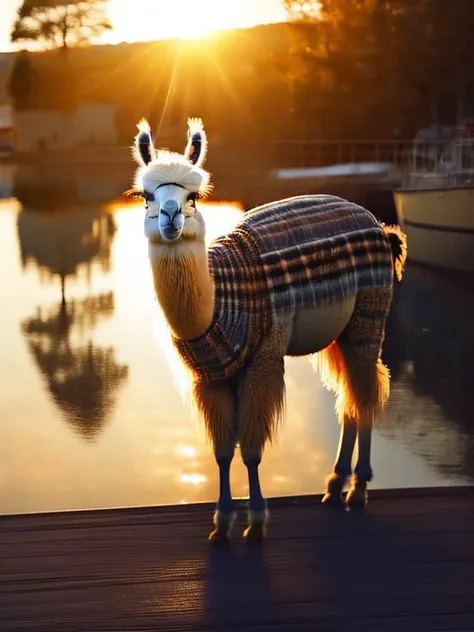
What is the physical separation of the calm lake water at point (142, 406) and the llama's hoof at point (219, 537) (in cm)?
51

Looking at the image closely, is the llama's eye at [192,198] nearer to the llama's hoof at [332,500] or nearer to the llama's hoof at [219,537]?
the llama's hoof at [219,537]

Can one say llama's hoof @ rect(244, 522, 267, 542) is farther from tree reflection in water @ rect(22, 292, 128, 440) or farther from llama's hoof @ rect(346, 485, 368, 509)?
tree reflection in water @ rect(22, 292, 128, 440)

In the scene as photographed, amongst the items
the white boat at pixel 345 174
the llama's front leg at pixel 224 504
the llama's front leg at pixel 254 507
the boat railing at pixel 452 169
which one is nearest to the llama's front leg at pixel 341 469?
the llama's front leg at pixel 254 507

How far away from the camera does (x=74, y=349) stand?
10867 mm

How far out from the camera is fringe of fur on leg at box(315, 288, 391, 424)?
449cm

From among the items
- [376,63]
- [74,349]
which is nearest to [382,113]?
[376,63]

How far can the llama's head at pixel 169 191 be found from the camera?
3.58 metres

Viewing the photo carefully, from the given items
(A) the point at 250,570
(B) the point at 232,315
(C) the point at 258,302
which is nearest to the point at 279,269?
(C) the point at 258,302

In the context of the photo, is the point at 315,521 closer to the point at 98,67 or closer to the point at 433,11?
the point at 433,11

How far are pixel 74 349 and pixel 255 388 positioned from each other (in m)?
7.06

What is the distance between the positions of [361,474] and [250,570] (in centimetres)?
93

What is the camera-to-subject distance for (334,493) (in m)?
4.53

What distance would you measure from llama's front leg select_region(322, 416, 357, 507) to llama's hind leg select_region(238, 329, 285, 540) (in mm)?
479

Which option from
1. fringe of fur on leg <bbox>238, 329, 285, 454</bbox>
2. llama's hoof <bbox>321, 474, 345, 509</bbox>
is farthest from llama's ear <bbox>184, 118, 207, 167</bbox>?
llama's hoof <bbox>321, 474, 345, 509</bbox>
